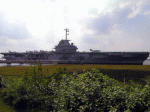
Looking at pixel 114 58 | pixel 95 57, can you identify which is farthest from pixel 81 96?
pixel 114 58

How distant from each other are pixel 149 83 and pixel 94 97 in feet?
5.69

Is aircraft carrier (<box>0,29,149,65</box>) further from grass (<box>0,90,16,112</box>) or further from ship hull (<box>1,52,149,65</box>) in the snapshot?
grass (<box>0,90,16,112</box>)

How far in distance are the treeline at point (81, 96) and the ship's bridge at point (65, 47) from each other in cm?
3213

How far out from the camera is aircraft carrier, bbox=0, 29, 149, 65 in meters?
32.6

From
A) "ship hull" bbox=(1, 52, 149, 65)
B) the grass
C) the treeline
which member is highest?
"ship hull" bbox=(1, 52, 149, 65)

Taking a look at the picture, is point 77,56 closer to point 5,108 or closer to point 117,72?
point 117,72

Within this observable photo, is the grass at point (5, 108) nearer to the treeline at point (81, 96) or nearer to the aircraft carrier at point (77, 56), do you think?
the treeline at point (81, 96)

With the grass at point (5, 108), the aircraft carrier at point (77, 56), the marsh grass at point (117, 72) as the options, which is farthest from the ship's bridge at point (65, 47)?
the grass at point (5, 108)

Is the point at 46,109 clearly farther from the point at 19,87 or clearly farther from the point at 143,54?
the point at 143,54

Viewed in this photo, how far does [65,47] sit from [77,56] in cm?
482

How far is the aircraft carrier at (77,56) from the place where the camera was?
32.6 metres

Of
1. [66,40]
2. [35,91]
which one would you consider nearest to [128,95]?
[35,91]

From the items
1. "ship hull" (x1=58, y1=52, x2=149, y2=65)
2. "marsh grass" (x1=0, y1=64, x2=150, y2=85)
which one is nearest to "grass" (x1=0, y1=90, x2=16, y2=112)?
"marsh grass" (x1=0, y1=64, x2=150, y2=85)

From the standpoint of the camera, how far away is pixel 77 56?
3600 centimetres
